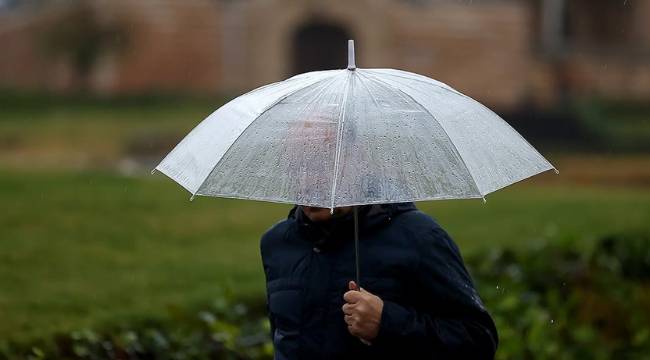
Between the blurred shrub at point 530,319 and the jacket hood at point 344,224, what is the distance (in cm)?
226

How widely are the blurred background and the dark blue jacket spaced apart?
2322mm

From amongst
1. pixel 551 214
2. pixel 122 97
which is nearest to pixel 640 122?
pixel 122 97

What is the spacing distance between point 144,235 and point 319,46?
2834cm

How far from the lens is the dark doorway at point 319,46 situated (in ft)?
122

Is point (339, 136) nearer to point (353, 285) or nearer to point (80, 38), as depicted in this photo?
point (353, 285)

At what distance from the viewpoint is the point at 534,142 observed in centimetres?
2691

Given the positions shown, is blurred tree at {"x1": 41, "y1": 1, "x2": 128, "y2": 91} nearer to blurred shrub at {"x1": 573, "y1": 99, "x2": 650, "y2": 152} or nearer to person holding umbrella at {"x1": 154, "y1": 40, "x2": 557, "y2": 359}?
blurred shrub at {"x1": 573, "y1": 99, "x2": 650, "y2": 152}

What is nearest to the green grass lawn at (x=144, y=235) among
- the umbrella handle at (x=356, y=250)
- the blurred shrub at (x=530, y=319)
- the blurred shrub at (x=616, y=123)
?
the blurred shrub at (x=530, y=319)

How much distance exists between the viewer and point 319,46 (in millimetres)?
37375

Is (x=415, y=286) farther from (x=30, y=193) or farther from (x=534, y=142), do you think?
(x=534, y=142)

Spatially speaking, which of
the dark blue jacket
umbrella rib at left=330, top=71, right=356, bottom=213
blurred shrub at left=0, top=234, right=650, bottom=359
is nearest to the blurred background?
blurred shrub at left=0, top=234, right=650, bottom=359

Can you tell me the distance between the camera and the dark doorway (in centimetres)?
3719

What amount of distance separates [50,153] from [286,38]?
1243 cm

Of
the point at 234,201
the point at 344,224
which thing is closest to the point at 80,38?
the point at 234,201
